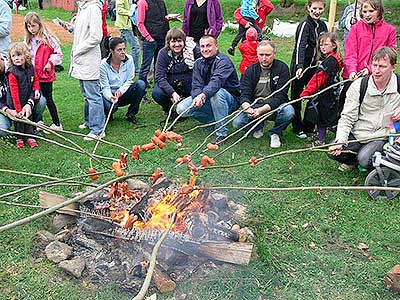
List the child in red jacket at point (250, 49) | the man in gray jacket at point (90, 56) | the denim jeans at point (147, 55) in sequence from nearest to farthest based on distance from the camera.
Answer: the man in gray jacket at point (90, 56), the child in red jacket at point (250, 49), the denim jeans at point (147, 55)

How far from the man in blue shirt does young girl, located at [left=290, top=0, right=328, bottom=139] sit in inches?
79.8

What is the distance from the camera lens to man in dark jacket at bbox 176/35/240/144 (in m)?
5.94

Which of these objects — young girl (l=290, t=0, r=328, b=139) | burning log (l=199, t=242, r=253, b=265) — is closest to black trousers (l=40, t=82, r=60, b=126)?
young girl (l=290, t=0, r=328, b=139)

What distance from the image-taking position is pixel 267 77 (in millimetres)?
5898

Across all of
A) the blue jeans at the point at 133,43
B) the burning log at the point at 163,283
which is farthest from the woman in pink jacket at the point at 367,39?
the blue jeans at the point at 133,43

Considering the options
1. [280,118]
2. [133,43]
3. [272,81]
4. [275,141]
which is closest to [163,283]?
[275,141]

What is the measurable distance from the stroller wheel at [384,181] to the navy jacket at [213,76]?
2069 millimetres

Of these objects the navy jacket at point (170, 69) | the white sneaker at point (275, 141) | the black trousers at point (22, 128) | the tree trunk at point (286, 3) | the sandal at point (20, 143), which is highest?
the navy jacket at point (170, 69)

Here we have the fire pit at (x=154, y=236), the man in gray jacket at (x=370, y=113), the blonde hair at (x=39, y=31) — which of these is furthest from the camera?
the blonde hair at (x=39, y=31)

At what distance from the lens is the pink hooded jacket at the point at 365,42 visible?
5434 mm

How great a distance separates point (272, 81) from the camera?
19.3ft

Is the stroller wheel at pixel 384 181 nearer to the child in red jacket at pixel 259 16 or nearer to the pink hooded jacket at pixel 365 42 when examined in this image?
the pink hooded jacket at pixel 365 42

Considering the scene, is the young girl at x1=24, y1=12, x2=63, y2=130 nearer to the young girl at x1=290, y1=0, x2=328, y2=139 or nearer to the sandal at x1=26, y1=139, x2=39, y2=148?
the sandal at x1=26, y1=139, x2=39, y2=148

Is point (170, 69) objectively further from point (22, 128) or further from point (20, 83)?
point (22, 128)
